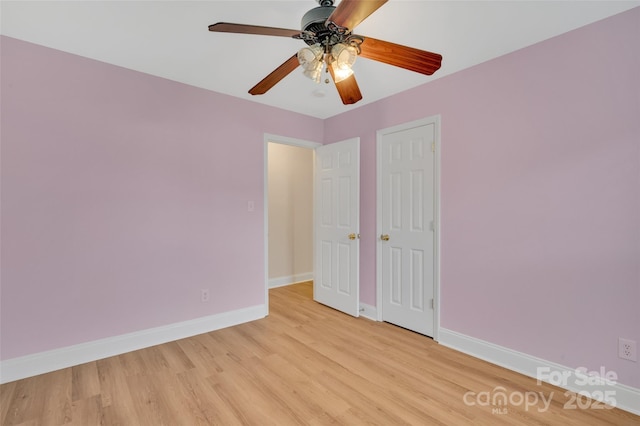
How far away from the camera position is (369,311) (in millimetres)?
3393

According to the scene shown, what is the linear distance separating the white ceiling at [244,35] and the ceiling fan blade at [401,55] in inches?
15.1

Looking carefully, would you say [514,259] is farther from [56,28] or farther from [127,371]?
[56,28]

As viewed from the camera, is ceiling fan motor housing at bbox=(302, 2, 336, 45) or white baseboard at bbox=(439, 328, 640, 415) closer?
ceiling fan motor housing at bbox=(302, 2, 336, 45)

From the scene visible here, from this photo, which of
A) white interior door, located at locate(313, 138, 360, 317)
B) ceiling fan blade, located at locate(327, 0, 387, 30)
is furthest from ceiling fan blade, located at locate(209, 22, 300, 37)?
white interior door, located at locate(313, 138, 360, 317)

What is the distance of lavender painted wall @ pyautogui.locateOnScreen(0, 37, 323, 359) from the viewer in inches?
85.4

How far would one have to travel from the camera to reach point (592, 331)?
195 cm

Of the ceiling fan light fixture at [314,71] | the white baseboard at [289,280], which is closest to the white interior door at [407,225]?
the ceiling fan light fixture at [314,71]

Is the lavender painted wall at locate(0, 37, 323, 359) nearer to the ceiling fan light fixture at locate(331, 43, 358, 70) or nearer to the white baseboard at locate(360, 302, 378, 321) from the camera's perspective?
the white baseboard at locate(360, 302, 378, 321)

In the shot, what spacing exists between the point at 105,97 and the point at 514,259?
3608 mm

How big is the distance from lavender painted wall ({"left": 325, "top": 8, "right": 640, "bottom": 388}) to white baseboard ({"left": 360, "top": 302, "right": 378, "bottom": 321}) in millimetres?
809

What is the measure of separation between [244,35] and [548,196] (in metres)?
2.47

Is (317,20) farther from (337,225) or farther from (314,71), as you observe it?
(337,225)

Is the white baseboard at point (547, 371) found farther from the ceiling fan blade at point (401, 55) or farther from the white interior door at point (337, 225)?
the ceiling fan blade at point (401, 55)

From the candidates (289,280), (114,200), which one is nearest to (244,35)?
(114,200)
